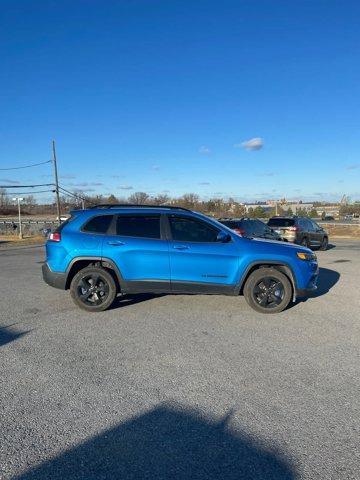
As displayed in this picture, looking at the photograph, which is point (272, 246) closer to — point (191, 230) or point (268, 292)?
point (268, 292)

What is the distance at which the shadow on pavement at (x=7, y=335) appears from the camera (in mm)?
5105

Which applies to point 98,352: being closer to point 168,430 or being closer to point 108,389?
point 108,389

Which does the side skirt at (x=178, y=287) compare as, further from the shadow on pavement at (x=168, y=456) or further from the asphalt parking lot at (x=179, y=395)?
the shadow on pavement at (x=168, y=456)

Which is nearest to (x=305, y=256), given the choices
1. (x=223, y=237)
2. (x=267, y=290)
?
(x=267, y=290)

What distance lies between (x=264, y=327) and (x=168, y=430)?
3.02 m

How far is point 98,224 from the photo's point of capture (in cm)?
676

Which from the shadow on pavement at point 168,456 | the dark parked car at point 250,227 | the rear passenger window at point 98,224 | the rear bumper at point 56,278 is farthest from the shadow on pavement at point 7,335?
the dark parked car at point 250,227

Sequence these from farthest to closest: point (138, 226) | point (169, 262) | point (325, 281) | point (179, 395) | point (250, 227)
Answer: point (250, 227)
point (325, 281)
point (138, 226)
point (169, 262)
point (179, 395)

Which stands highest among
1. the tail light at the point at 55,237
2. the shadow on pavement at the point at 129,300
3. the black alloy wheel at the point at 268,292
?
the tail light at the point at 55,237

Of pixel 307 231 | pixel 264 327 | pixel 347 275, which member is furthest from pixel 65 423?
pixel 307 231

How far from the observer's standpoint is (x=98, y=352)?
4688mm

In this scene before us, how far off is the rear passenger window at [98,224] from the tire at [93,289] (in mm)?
661

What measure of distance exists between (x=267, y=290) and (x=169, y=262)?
1.76 m

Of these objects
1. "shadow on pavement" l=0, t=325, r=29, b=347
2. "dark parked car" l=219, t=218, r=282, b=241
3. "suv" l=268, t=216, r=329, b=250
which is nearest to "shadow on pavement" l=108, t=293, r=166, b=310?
"shadow on pavement" l=0, t=325, r=29, b=347
